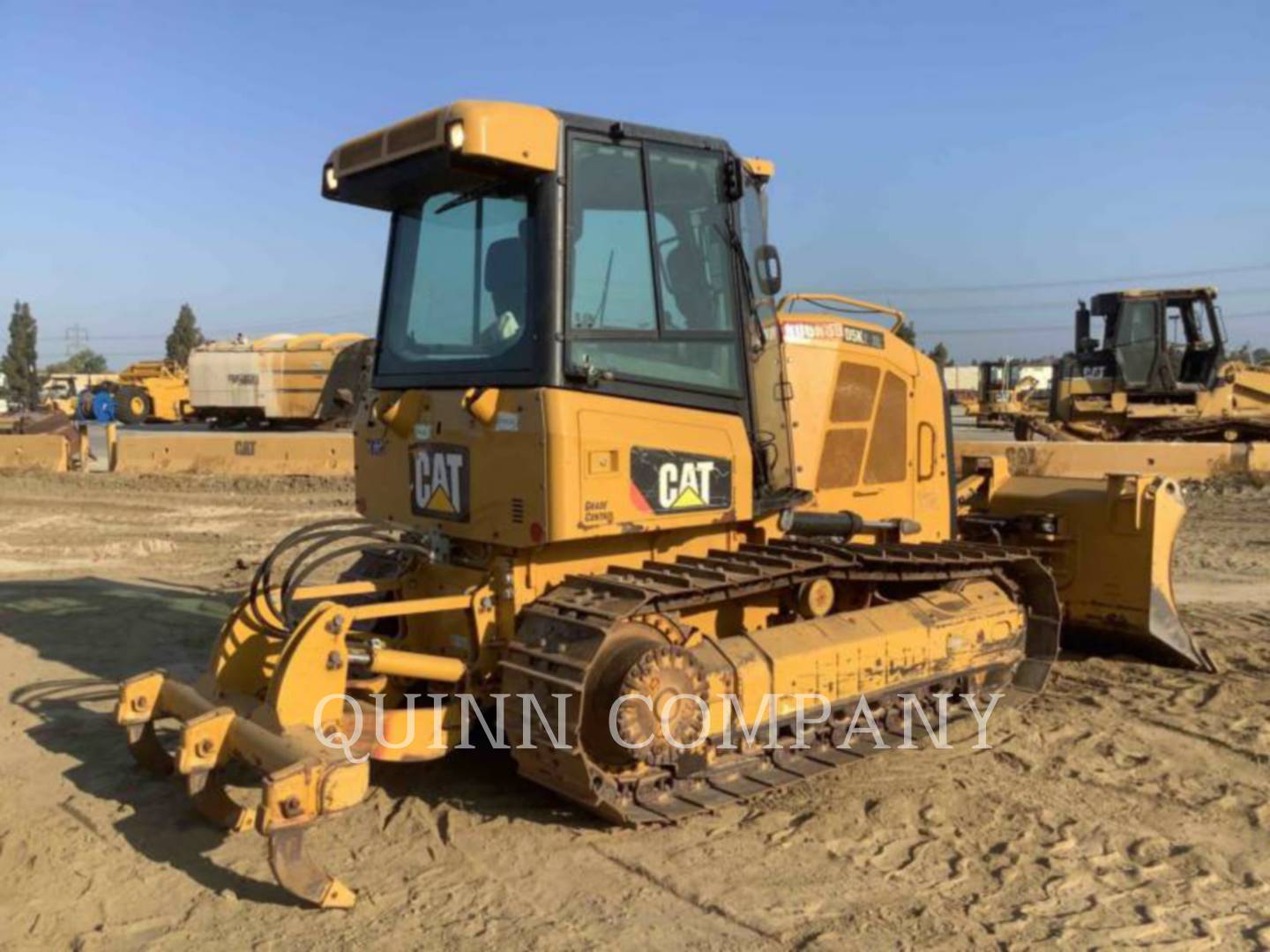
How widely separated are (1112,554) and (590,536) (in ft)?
13.6

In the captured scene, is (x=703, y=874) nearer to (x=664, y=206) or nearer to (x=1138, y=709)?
(x=664, y=206)

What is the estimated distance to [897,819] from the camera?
455cm

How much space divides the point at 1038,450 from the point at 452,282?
1292 centimetres

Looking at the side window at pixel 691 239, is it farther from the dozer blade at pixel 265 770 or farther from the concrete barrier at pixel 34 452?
the concrete barrier at pixel 34 452

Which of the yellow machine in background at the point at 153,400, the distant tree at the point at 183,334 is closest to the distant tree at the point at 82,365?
the distant tree at the point at 183,334

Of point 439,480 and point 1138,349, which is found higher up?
point 1138,349

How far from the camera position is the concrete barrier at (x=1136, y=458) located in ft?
51.8

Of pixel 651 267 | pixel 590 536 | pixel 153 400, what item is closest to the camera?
pixel 590 536

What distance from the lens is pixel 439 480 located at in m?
4.91

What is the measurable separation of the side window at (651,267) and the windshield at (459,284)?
0.85 feet

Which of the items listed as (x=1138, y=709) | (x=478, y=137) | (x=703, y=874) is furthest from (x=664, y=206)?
(x=1138, y=709)

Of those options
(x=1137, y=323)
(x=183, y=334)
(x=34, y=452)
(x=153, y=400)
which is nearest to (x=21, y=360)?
(x=183, y=334)

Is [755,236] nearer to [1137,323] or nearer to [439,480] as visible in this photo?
[439,480]

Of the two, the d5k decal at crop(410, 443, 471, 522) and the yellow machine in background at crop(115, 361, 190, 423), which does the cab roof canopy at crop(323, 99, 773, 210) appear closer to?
the d5k decal at crop(410, 443, 471, 522)
